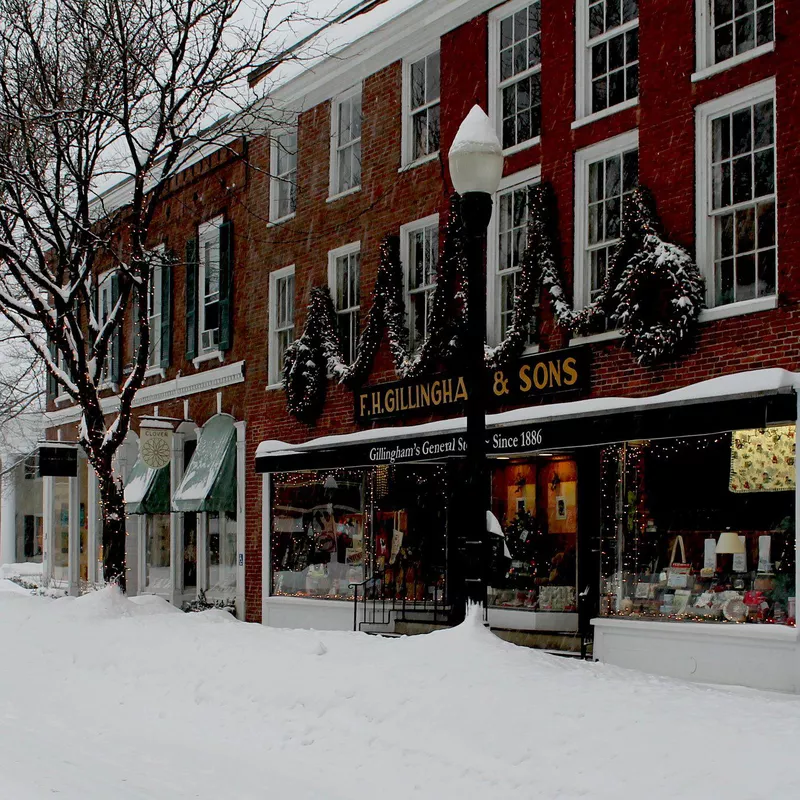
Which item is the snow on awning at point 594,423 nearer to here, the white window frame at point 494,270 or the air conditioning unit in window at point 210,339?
the white window frame at point 494,270

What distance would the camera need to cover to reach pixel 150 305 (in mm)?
25109

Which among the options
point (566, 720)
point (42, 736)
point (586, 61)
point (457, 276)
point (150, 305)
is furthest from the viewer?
point (150, 305)

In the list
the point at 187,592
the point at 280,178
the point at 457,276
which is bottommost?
the point at 187,592

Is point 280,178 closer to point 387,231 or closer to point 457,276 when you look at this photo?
point 387,231

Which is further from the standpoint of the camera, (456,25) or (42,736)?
(456,25)

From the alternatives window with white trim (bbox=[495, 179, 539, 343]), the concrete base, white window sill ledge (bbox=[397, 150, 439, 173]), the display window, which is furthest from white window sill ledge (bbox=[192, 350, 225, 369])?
the concrete base

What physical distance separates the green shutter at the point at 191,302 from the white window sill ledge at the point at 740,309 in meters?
12.8

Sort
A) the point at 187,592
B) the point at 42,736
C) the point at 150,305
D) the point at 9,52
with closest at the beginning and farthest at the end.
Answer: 1. the point at 42,736
2. the point at 9,52
3. the point at 187,592
4. the point at 150,305

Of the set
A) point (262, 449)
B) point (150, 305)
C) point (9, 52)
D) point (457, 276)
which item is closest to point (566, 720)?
point (457, 276)

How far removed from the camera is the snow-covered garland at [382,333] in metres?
15.5

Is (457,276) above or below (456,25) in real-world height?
below

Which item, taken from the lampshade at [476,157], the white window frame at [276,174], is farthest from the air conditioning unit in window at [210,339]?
the lampshade at [476,157]

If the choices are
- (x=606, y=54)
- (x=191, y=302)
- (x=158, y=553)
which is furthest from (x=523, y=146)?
(x=158, y=553)

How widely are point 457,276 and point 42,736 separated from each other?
8.65 m
